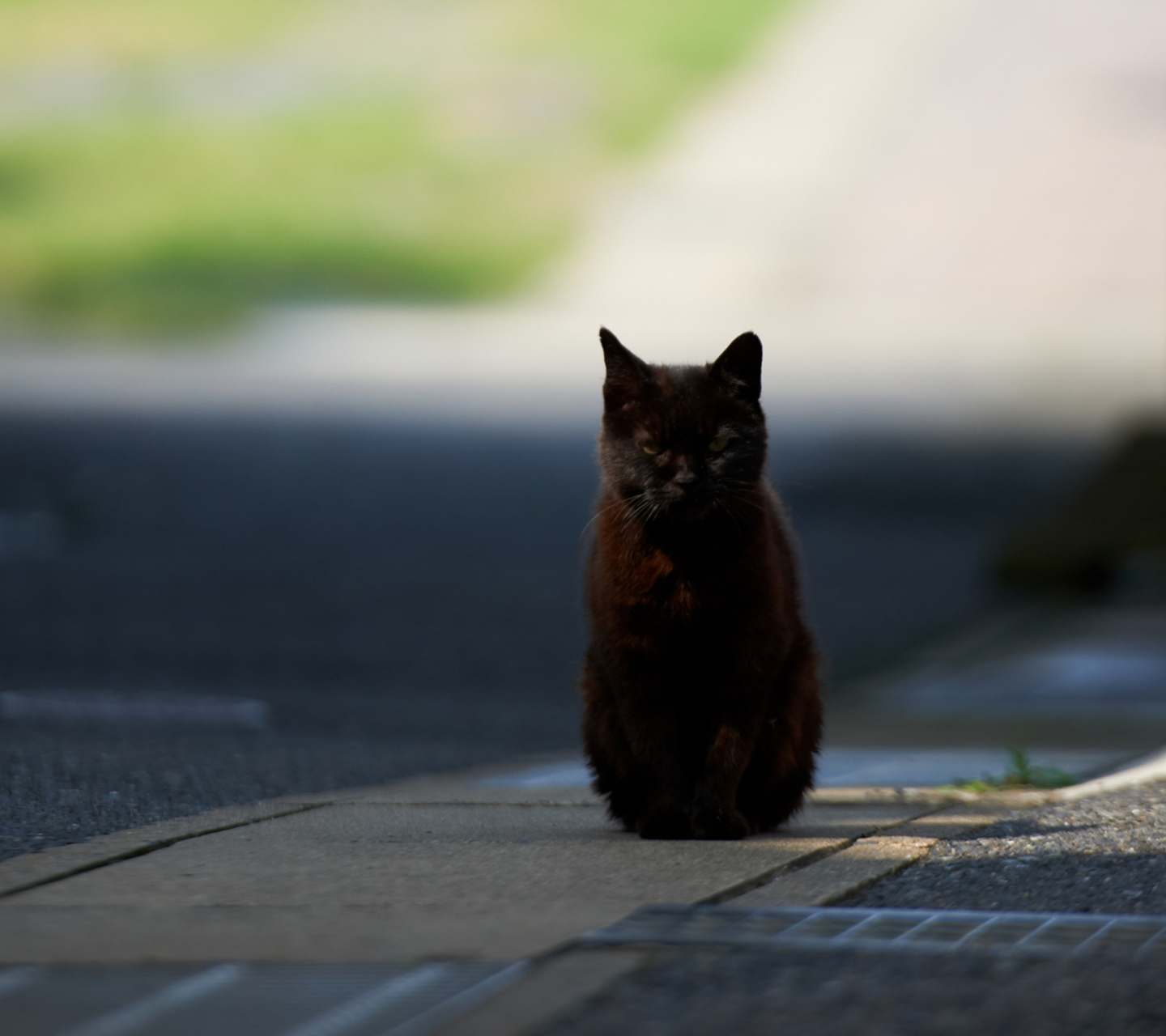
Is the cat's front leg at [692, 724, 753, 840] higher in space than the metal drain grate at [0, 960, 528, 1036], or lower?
higher

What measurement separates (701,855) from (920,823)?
2.98 ft

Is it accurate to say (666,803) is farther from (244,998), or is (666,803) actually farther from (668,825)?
(244,998)

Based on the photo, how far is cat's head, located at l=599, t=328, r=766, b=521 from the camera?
390 centimetres

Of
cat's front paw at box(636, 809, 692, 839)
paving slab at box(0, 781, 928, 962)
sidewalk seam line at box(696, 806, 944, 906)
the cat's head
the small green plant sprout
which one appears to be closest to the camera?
paving slab at box(0, 781, 928, 962)

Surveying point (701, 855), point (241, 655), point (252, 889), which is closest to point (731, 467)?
point (701, 855)

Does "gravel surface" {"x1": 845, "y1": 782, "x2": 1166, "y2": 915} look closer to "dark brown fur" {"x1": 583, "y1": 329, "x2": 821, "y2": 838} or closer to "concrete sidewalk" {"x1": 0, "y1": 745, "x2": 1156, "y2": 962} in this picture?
"concrete sidewalk" {"x1": 0, "y1": 745, "x2": 1156, "y2": 962}

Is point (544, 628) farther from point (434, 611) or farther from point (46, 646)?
point (46, 646)

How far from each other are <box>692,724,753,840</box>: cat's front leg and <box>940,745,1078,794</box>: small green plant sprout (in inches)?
60.7

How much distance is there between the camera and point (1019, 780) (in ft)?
17.8

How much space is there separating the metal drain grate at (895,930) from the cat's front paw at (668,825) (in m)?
0.90

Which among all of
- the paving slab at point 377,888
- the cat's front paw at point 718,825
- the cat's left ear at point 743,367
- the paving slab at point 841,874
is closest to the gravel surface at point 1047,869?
the paving slab at point 841,874

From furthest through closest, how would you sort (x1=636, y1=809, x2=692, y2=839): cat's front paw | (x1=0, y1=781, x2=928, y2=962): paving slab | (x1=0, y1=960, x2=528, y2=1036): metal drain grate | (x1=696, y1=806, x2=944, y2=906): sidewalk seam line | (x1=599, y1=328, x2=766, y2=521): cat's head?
1. (x1=636, y1=809, x2=692, y2=839): cat's front paw
2. (x1=599, y1=328, x2=766, y2=521): cat's head
3. (x1=696, y1=806, x2=944, y2=906): sidewalk seam line
4. (x1=0, y1=781, x2=928, y2=962): paving slab
5. (x1=0, y1=960, x2=528, y2=1036): metal drain grate

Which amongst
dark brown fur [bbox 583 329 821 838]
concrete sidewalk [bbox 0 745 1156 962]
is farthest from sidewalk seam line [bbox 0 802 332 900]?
dark brown fur [bbox 583 329 821 838]

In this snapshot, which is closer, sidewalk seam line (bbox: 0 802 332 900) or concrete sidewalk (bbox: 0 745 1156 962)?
concrete sidewalk (bbox: 0 745 1156 962)
